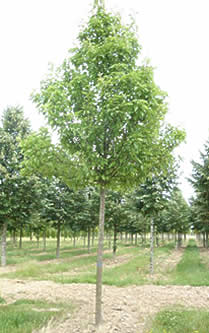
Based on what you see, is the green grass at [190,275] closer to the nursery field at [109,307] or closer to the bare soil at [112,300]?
the nursery field at [109,307]

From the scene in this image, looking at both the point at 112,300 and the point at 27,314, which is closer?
the point at 27,314

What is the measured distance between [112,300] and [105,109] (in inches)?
238

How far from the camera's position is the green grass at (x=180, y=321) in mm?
5723

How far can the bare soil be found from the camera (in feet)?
19.7

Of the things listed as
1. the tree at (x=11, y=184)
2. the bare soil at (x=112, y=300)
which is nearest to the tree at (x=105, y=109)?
the bare soil at (x=112, y=300)

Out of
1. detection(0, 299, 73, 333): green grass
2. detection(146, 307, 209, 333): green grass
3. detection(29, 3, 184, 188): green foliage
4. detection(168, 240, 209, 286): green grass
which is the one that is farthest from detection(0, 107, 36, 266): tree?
detection(146, 307, 209, 333): green grass

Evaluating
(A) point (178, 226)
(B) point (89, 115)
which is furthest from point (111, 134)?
(A) point (178, 226)

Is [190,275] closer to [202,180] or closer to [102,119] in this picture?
[202,180]

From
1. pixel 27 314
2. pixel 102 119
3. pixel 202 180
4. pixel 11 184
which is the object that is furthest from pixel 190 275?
pixel 11 184

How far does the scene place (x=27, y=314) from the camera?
6.32 metres

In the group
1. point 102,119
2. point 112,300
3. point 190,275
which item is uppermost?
point 102,119

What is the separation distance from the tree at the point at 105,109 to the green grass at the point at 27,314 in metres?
1.33

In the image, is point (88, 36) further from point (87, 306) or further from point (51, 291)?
point (51, 291)

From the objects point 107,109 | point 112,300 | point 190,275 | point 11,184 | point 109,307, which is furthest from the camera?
point 11,184
